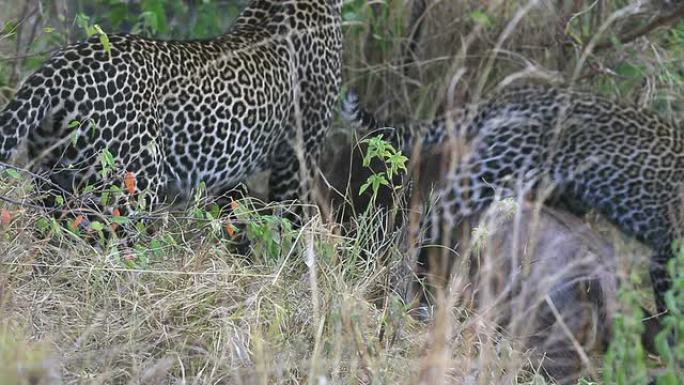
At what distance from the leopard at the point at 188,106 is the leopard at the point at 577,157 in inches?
13.8

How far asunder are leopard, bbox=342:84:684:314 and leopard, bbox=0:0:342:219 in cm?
35

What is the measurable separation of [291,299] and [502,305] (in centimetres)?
110

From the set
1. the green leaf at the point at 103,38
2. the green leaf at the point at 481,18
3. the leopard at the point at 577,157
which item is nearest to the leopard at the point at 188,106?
the green leaf at the point at 103,38

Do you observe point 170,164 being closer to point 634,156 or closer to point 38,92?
point 38,92

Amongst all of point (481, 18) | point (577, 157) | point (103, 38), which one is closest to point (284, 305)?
point (103, 38)

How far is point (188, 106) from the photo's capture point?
18.4 ft

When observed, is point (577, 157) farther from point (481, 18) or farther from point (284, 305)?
point (284, 305)

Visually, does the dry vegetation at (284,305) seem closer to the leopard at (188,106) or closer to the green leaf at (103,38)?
the leopard at (188,106)

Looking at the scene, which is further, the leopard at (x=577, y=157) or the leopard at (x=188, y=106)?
the leopard at (x=577, y=157)

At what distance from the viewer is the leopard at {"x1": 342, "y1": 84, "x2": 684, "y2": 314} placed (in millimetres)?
6551

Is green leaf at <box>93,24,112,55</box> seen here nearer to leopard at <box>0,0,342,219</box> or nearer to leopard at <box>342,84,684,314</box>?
leopard at <box>0,0,342,219</box>

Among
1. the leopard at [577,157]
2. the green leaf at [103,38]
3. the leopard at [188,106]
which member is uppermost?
the green leaf at [103,38]

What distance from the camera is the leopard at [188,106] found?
5.16 meters

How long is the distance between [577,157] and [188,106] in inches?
83.6
